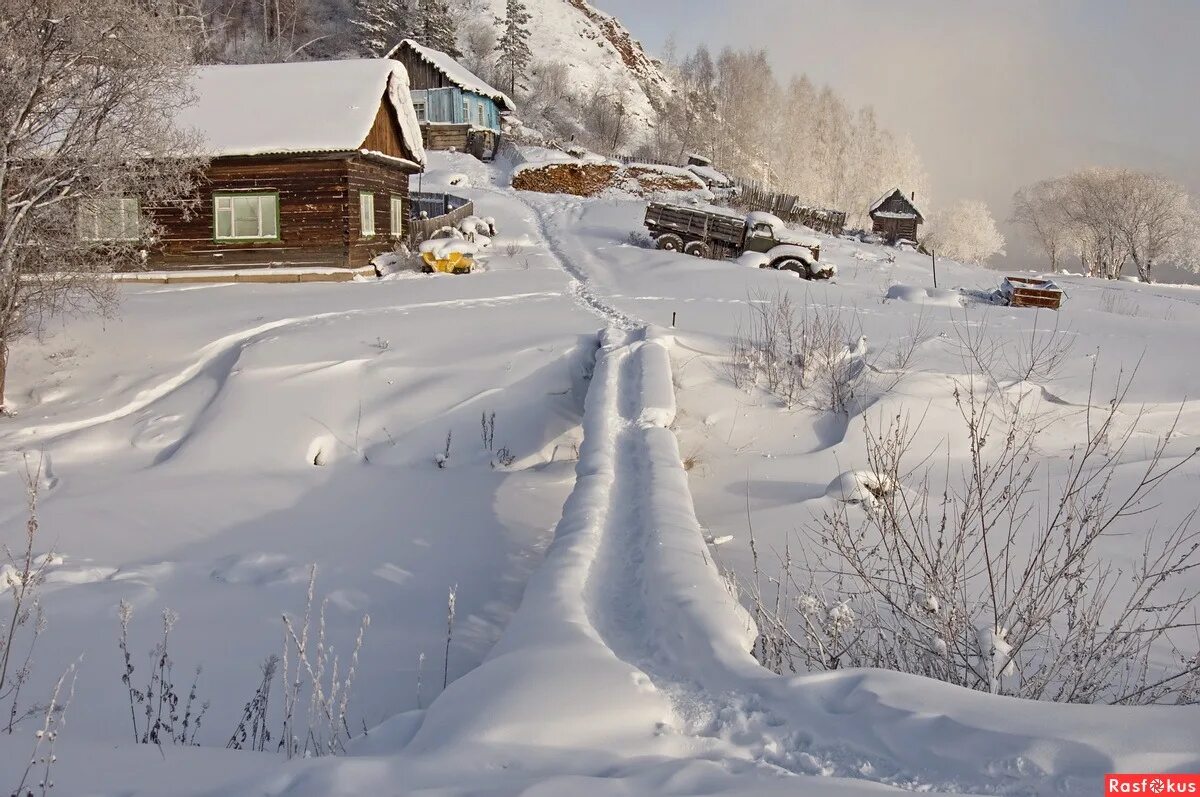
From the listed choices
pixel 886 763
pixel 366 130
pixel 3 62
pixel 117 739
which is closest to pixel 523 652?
pixel 886 763

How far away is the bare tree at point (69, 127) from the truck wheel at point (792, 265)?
1373 cm

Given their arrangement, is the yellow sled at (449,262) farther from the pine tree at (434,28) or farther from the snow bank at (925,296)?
the pine tree at (434,28)

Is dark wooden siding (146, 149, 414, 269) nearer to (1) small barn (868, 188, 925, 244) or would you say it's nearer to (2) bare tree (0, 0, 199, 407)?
(2) bare tree (0, 0, 199, 407)

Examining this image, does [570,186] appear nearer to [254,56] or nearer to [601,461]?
[254,56]

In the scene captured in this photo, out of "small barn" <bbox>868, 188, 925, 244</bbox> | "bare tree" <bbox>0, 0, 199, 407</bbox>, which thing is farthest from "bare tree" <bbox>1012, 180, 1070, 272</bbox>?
"bare tree" <bbox>0, 0, 199, 407</bbox>

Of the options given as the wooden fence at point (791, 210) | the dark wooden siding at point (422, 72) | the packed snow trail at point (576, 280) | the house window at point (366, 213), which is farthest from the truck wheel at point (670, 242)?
the dark wooden siding at point (422, 72)

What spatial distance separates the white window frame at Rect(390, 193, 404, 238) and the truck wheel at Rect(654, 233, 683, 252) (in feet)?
24.0

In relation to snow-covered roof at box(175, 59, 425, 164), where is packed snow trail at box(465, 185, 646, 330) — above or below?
below

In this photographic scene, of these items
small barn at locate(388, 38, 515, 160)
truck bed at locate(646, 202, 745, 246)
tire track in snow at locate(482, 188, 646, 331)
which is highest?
small barn at locate(388, 38, 515, 160)

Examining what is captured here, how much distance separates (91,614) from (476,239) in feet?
56.3

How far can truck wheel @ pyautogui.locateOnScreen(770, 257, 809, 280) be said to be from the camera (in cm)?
1912

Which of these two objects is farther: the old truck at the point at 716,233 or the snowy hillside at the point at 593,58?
the snowy hillside at the point at 593,58

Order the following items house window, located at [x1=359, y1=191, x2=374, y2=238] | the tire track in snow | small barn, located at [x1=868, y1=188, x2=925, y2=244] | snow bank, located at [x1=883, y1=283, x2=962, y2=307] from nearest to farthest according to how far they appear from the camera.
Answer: the tire track in snow, snow bank, located at [x1=883, y1=283, x2=962, y2=307], house window, located at [x1=359, y1=191, x2=374, y2=238], small barn, located at [x1=868, y1=188, x2=925, y2=244]

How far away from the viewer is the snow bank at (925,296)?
15211mm
